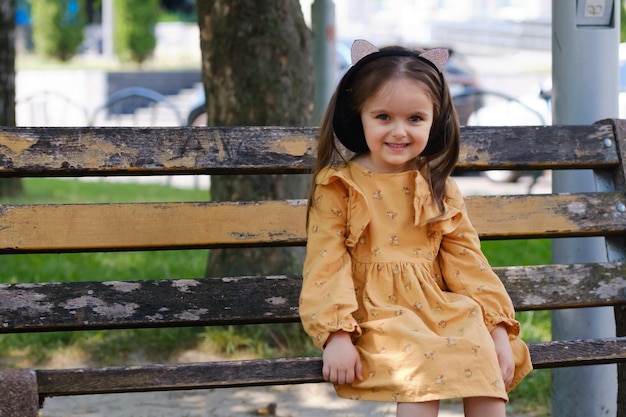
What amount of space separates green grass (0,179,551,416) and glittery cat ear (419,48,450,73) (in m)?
1.76

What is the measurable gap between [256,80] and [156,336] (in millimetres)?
1191

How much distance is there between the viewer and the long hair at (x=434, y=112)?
2594 millimetres

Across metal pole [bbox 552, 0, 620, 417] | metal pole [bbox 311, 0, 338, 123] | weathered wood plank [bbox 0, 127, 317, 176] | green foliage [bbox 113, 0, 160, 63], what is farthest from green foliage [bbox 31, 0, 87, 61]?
weathered wood plank [bbox 0, 127, 317, 176]

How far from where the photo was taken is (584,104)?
3.36 metres

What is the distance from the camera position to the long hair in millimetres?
2594

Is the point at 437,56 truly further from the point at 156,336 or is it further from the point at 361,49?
the point at 156,336

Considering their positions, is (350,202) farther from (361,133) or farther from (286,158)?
(286,158)

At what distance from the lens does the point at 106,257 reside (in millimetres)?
6035

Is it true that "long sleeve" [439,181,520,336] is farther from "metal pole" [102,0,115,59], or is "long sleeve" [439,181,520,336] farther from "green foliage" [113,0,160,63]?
"metal pole" [102,0,115,59]

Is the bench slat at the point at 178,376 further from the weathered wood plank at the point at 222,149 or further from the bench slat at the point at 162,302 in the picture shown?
the weathered wood plank at the point at 222,149

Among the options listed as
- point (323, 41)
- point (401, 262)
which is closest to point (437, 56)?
point (401, 262)

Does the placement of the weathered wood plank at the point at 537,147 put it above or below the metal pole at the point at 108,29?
below

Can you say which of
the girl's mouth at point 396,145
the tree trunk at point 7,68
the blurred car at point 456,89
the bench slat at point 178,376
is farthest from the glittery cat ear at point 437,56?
the tree trunk at point 7,68

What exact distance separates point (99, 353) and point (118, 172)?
1874 millimetres
